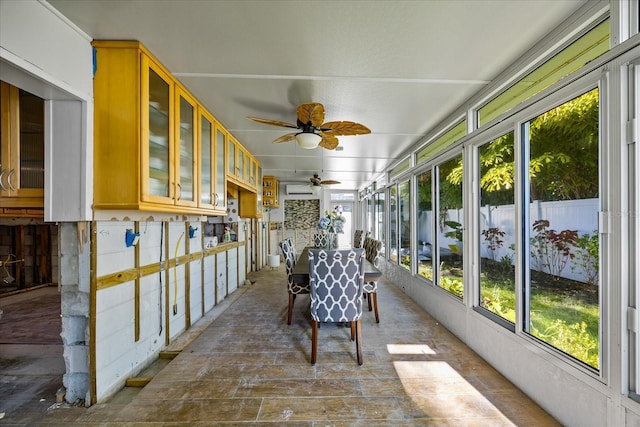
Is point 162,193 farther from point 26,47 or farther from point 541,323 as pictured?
point 541,323

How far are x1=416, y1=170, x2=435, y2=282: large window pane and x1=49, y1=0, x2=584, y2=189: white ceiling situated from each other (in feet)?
4.01

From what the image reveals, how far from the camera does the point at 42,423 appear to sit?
65.2 inches

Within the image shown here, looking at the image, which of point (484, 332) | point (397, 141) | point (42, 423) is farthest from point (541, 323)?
point (42, 423)

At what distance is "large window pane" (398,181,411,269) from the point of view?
438cm

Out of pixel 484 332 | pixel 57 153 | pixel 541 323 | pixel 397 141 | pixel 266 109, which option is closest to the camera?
pixel 57 153

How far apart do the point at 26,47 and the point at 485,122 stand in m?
3.18

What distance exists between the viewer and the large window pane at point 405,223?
172 inches

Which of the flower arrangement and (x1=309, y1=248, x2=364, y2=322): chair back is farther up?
the flower arrangement

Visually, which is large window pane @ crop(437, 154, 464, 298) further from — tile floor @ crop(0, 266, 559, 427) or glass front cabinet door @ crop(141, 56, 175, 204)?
glass front cabinet door @ crop(141, 56, 175, 204)

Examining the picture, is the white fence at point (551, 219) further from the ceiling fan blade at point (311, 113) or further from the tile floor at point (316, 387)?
the ceiling fan blade at point (311, 113)

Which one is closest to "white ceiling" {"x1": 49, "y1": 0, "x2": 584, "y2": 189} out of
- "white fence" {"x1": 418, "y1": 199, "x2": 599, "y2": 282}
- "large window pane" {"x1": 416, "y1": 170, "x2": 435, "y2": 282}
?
"white fence" {"x1": 418, "y1": 199, "x2": 599, "y2": 282}

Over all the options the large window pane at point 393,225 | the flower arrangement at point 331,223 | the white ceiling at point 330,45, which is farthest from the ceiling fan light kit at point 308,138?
the large window pane at point 393,225

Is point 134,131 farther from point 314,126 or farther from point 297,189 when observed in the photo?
point 297,189

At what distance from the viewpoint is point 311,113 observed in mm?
2338
